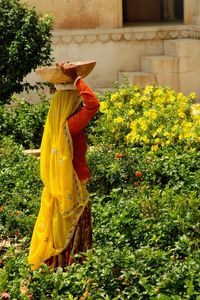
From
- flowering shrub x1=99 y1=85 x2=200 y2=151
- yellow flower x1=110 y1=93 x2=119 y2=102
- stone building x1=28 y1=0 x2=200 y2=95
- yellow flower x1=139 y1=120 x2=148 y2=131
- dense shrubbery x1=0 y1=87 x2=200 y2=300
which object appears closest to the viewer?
dense shrubbery x1=0 y1=87 x2=200 y2=300

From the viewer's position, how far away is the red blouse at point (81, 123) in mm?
6324

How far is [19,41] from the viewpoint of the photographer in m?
11.7

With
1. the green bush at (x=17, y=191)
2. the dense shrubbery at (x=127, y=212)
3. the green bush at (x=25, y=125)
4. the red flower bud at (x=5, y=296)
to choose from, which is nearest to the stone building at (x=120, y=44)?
the green bush at (x=25, y=125)

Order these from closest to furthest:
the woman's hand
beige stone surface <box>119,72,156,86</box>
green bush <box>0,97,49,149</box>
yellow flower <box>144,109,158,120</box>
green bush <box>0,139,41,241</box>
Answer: the woman's hand, green bush <box>0,139,41,241</box>, yellow flower <box>144,109,158,120</box>, green bush <box>0,97,49,149</box>, beige stone surface <box>119,72,156,86</box>

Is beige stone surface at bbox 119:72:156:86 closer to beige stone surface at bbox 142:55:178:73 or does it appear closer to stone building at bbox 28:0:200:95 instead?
stone building at bbox 28:0:200:95

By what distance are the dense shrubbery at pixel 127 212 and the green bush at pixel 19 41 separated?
127cm

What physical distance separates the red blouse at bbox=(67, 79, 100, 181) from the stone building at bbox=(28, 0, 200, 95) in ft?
26.4

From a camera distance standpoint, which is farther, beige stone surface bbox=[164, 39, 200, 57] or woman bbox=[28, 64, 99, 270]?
beige stone surface bbox=[164, 39, 200, 57]

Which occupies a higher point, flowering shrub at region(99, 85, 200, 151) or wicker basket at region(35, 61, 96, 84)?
wicker basket at region(35, 61, 96, 84)

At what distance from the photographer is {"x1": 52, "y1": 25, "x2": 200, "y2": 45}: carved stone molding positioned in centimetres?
1483

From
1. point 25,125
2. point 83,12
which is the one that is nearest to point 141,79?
point 83,12

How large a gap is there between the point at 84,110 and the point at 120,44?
8.87m

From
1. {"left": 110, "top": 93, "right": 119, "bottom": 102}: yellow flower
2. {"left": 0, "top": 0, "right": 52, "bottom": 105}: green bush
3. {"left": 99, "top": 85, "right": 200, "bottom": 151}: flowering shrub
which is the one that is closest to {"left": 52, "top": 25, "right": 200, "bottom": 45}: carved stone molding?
{"left": 0, "top": 0, "right": 52, "bottom": 105}: green bush

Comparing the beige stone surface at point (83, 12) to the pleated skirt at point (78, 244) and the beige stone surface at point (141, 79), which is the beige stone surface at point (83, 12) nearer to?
the beige stone surface at point (141, 79)
